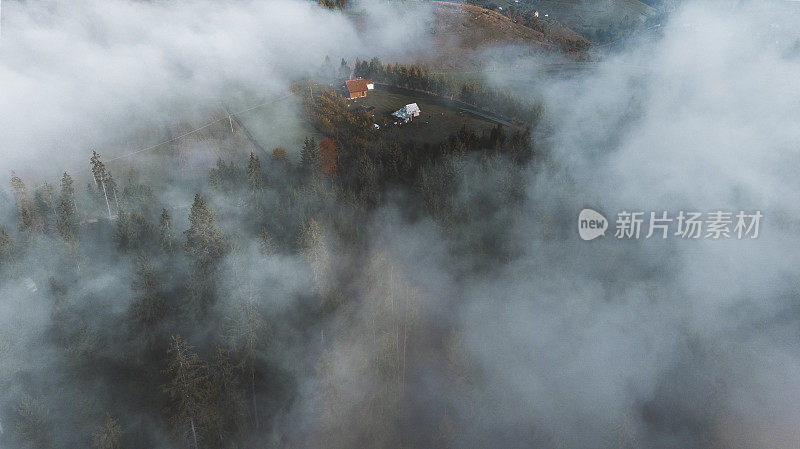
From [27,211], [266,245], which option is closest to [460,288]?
[266,245]

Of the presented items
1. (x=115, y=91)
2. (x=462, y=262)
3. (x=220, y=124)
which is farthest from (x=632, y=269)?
(x=115, y=91)

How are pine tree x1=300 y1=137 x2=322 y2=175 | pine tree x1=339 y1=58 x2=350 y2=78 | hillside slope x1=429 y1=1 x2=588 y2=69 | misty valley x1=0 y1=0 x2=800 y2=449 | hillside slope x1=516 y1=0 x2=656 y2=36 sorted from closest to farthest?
misty valley x1=0 y1=0 x2=800 y2=449 < pine tree x1=300 y1=137 x2=322 y2=175 < pine tree x1=339 y1=58 x2=350 y2=78 < hillside slope x1=429 y1=1 x2=588 y2=69 < hillside slope x1=516 y1=0 x2=656 y2=36

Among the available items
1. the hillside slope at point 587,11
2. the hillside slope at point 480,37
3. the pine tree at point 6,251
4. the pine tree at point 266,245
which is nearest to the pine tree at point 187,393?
the pine tree at point 266,245

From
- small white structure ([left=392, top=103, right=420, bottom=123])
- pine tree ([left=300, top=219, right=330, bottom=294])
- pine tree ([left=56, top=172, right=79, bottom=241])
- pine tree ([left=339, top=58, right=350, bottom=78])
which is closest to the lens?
pine tree ([left=300, top=219, right=330, bottom=294])

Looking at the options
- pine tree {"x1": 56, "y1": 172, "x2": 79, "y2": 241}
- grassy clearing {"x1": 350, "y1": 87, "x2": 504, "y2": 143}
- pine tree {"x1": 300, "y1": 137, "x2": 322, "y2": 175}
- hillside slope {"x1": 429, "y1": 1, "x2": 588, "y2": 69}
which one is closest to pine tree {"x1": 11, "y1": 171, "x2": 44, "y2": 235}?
pine tree {"x1": 56, "y1": 172, "x2": 79, "y2": 241}

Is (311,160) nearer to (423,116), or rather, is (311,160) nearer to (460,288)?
(460,288)

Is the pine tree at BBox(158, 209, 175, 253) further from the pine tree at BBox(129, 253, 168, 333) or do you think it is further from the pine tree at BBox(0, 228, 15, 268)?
the pine tree at BBox(0, 228, 15, 268)

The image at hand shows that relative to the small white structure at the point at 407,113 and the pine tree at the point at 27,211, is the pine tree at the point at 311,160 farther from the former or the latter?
the pine tree at the point at 27,211
